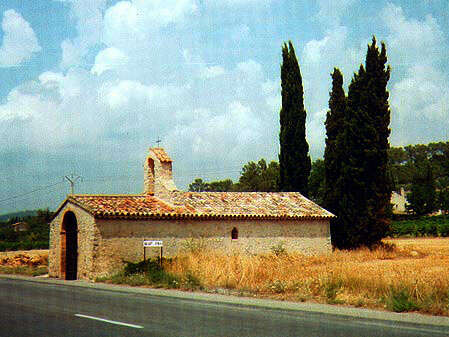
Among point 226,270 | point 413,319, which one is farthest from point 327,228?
point 413,319

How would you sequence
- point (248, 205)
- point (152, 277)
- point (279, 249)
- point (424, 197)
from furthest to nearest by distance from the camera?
point (424, 197) → point (248, 205) → point (279, 249) → point (152, 277)

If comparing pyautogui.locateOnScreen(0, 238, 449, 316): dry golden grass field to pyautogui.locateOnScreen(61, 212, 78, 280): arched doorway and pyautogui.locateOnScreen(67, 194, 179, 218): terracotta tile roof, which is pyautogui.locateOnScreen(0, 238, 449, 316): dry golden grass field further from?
pyautogui.locateOnScreen(61, 212, 78, 280): arched doorway

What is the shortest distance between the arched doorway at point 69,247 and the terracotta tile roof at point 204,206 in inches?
65.4

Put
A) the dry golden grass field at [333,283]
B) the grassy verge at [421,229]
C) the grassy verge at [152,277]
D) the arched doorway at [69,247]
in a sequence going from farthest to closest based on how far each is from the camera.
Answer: the grassy verge at [421,229]
the arched doorway at [69,247]
the grassy verge at [152,277]
the dry golden grass field at [333,283]

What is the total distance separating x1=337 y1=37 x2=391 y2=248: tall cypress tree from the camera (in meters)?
30.2

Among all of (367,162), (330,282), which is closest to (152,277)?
(330,282)

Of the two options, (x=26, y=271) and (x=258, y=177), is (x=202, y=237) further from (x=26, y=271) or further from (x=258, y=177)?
(x=258, y=177)

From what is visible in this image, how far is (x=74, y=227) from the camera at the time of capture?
85.5 feet

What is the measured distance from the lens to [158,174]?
2744 centimetres

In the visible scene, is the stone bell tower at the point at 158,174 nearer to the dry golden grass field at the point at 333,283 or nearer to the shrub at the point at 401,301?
the dry golden grass field at the point at 333,283

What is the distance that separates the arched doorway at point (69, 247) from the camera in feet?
81.5

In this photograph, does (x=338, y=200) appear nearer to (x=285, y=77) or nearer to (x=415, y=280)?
(x=285, y=77)

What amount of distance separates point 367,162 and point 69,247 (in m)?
17.8

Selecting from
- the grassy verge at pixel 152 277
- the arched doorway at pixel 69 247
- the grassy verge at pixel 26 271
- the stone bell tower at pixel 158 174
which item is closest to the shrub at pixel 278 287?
the grassy verge at pixel 152 277
